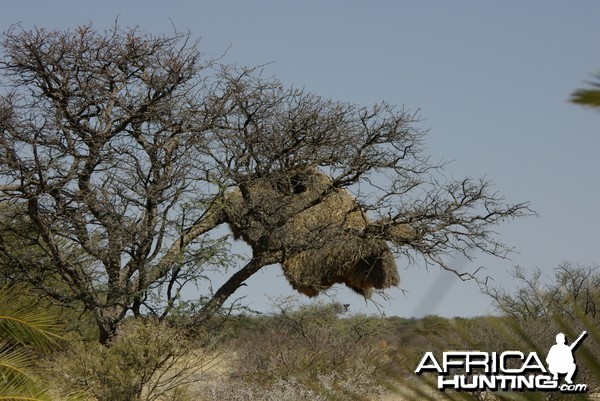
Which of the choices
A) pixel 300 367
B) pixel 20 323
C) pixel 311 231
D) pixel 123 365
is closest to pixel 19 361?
pixel 20 323

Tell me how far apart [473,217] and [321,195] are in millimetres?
2918

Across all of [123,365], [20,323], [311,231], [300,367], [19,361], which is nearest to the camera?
[19,361]

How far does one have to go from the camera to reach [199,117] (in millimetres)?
16859

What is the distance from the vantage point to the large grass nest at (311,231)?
56.7 ft

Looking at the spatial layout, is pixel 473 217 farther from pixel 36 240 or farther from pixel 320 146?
pixel 36 240

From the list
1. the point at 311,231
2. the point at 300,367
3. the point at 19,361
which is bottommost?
the point at 19,361

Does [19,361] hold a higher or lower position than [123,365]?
lower

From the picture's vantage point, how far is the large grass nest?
17.3 m

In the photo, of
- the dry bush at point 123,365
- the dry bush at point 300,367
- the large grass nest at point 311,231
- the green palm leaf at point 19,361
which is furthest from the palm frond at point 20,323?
the large grass nest at point 311,231

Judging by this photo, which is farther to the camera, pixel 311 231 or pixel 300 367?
pixel 311 231

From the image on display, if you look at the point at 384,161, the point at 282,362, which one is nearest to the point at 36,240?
the point at 282,362

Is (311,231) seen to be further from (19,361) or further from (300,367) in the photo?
(19,361)

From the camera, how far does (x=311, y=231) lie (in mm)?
17547

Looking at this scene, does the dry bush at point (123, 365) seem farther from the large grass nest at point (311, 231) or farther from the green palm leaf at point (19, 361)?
the large grass nest at point (311, 231)
